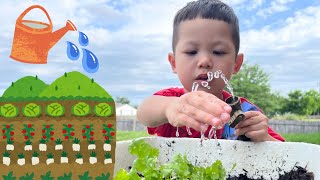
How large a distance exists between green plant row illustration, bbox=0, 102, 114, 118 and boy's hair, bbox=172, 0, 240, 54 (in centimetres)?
52

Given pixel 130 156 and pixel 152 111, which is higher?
pixel 152 111

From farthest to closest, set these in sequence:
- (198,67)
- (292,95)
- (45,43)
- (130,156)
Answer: (292,95) < (198,67) < (130,156) < (45,43)

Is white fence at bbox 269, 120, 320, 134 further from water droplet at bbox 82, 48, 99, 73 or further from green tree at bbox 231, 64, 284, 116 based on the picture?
water droplet at bbox 82, 48, 99, 73

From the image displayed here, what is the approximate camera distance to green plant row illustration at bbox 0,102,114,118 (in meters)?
0.87

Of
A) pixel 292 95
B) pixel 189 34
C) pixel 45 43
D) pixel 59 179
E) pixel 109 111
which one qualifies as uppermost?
pixel 292 95

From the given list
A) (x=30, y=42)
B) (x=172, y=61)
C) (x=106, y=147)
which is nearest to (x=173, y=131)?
(x=172, y=61)

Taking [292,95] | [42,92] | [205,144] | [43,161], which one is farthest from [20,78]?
[292,95]

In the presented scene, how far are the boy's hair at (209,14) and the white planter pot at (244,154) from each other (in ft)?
1.09

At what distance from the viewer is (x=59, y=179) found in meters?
0.89

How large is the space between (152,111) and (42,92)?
1.14 ft

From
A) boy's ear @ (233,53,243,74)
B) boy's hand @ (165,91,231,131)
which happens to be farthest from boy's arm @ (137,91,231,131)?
boy's ear @ (233,53,243,74)

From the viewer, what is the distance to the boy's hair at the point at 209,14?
1287 millimetres

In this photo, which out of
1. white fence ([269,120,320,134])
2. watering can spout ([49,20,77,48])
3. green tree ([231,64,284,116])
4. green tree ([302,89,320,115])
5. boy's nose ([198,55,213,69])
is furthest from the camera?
A: green tree ([302,89,320,115])

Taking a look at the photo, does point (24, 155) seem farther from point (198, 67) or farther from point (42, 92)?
point (198, 67)
